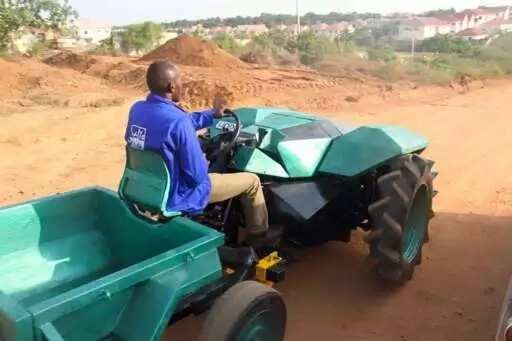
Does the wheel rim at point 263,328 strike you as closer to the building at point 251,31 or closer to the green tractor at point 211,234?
the green tractor at point 211,234

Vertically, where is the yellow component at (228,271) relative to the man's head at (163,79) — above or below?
below

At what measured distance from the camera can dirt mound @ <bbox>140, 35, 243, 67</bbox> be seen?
16500 millimetres

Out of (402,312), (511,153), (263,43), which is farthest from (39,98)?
(263,43)

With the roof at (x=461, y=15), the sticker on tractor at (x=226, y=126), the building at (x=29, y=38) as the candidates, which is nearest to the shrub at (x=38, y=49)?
the building at (x=29, y=38)

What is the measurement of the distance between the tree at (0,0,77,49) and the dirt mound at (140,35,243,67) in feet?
9.29

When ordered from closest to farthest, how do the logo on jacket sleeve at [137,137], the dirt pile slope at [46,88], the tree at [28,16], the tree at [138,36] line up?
the logo on jacket sleeve at [137,137] < the dirt pile slope at [46,88] < the tree at [28,16] < the tree at [138,36]

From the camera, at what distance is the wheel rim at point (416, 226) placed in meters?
4.43

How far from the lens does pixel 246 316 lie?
9.75 ft

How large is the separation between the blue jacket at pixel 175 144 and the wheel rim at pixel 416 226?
6.13 ft

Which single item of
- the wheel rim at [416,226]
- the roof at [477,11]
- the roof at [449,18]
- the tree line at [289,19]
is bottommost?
the tree line at [289,19]

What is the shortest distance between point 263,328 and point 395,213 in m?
1.36

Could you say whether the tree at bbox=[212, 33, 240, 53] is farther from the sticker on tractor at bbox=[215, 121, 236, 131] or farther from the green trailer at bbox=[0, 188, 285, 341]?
the green trailer at bbox=[0, 188, 285, 341]

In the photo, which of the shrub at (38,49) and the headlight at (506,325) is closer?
the headlight at (506,325)

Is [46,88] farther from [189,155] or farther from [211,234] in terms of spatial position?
[211,234]
